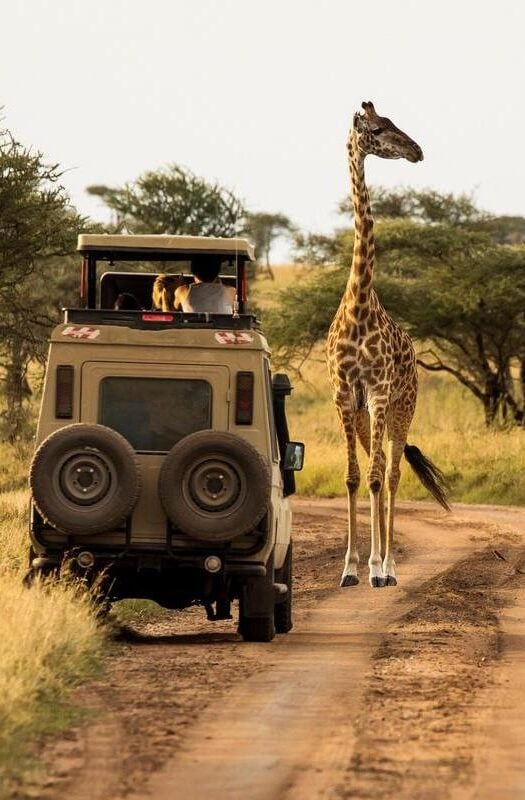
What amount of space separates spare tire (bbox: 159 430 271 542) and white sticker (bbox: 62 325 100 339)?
92 cm

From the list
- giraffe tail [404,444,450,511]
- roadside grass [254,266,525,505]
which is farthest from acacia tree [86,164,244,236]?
giraffe tail [404,444,450,511]

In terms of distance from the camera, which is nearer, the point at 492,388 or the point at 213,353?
the point at 213,353

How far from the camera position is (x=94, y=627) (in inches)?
364

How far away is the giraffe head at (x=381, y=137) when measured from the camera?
14.7m

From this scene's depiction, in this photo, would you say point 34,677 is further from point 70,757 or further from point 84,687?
point 70,757

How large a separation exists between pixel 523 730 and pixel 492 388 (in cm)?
2592

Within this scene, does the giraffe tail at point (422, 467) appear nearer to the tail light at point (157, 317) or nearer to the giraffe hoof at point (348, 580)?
the giraffe hoof at point (348, 580)

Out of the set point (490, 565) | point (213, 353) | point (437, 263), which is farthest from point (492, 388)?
point (213, 353)

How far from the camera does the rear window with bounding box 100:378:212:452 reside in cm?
995

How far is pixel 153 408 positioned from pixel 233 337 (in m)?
0.64

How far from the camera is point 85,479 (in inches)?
377

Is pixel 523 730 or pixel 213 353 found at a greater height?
pixel 213 353

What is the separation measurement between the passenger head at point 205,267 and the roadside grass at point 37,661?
2.67m

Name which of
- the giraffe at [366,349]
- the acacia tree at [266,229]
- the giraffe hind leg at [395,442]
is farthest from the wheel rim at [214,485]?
the acacia tree at [266,229]
